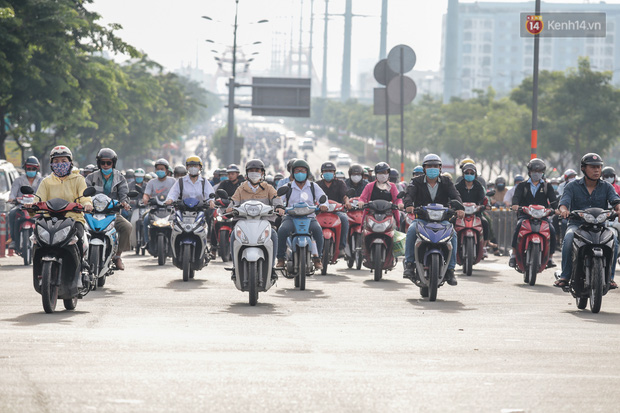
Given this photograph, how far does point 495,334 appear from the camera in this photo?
10477 millimetres

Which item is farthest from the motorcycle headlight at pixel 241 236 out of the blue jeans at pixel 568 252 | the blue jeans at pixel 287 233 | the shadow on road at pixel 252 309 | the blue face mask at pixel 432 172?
the blue jeans at pixel 568 252

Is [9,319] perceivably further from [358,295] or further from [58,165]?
[358,295]

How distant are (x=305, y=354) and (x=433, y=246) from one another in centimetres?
553

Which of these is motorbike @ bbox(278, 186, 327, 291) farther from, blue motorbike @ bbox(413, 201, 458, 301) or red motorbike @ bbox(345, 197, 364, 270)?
red motorbike @ bbox(345, 197, 364, 270)

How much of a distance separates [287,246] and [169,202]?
2.28 metres

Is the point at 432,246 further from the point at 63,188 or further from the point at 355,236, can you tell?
the point at 355,236

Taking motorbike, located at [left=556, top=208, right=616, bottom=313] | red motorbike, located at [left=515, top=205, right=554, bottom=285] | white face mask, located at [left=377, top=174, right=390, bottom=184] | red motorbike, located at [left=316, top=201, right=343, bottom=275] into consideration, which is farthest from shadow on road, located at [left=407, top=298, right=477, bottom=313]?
white face mask, located at [left=377, top=174, right=390, bottom=184]

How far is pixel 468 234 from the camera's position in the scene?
19.4 meters

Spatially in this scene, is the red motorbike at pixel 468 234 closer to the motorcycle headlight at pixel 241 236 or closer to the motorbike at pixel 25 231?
the motorcycle headlight at pixel 241 236

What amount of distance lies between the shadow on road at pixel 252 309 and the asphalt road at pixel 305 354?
32 mm

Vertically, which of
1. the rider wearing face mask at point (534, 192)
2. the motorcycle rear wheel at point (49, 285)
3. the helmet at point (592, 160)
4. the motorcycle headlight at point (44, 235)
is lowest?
the motorcycle rear wheel at point (49, 285)

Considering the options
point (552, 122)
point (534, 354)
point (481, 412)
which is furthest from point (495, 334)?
point (552, 122)

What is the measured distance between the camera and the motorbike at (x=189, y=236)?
17000 mm

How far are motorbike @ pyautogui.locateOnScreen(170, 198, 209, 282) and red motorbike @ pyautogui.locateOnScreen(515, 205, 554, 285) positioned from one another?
4618mm
